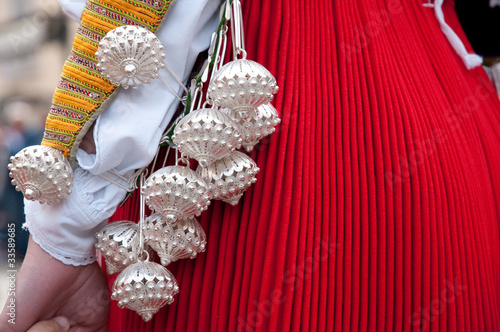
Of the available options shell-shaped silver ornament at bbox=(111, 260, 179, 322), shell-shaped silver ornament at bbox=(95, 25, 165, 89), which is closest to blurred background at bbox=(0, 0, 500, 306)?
shell-shaped silver ornament at bbox=(111, 260, 179, 322)

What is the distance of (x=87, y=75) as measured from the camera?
2.17 ft

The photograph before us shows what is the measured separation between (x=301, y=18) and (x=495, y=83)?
53cm

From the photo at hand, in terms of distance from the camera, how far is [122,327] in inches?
30.0

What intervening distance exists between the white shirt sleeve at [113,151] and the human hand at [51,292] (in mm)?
18

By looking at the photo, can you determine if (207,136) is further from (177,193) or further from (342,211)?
(342,211)

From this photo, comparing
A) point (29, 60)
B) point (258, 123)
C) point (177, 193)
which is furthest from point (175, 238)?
point (29, 60)

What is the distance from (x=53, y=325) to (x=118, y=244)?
0.50 ft

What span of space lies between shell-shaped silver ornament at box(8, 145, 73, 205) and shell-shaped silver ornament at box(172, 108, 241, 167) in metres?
0.16

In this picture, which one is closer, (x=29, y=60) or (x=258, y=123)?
(x=258, y=123)

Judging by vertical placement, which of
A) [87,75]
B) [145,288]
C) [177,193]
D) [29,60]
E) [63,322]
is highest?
[87,75]

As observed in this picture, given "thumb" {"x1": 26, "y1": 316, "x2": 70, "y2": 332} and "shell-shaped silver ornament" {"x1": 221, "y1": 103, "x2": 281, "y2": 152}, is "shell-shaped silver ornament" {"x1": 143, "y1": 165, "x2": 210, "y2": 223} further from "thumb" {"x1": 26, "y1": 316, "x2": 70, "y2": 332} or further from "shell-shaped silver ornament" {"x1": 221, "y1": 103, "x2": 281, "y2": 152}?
"thumb" {"x1": 26, "y1": 316, "x2": 70, "y2": 332}

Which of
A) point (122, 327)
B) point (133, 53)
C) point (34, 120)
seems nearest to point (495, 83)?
point (133, 53)

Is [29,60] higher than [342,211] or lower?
lower

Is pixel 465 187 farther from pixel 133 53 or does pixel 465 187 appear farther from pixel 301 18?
pixel 133 53
